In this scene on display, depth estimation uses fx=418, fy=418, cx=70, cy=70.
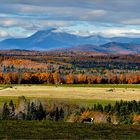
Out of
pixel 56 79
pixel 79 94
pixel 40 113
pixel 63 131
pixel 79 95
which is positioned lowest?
pixel 40 113

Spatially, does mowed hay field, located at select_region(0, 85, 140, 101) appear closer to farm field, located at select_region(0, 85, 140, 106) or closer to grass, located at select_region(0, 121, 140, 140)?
farm field, located at select_region(0, 85, 140, 106)

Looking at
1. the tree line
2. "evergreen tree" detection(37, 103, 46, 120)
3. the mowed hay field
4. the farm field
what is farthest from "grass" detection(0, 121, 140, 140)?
the tree line

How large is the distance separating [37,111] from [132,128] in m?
39.0

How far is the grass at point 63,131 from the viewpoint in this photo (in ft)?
74.0

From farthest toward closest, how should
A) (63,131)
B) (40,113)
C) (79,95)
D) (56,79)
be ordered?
(56,79), (79,95), (40,113), (63,131)

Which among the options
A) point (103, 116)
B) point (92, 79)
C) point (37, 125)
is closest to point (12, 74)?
point (92, 79)

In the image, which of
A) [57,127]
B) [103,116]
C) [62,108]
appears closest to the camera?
[57,127]

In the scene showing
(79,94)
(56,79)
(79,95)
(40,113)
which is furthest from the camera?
(56,79)

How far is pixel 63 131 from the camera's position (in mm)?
24547

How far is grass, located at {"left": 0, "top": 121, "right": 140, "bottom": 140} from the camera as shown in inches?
888

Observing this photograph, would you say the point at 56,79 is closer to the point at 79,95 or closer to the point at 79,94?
the point at 79,94

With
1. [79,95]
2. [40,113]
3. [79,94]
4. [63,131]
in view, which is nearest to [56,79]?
[79,94]

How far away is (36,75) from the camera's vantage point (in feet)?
575

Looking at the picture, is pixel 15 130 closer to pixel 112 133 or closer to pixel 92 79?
pixel 112 133
